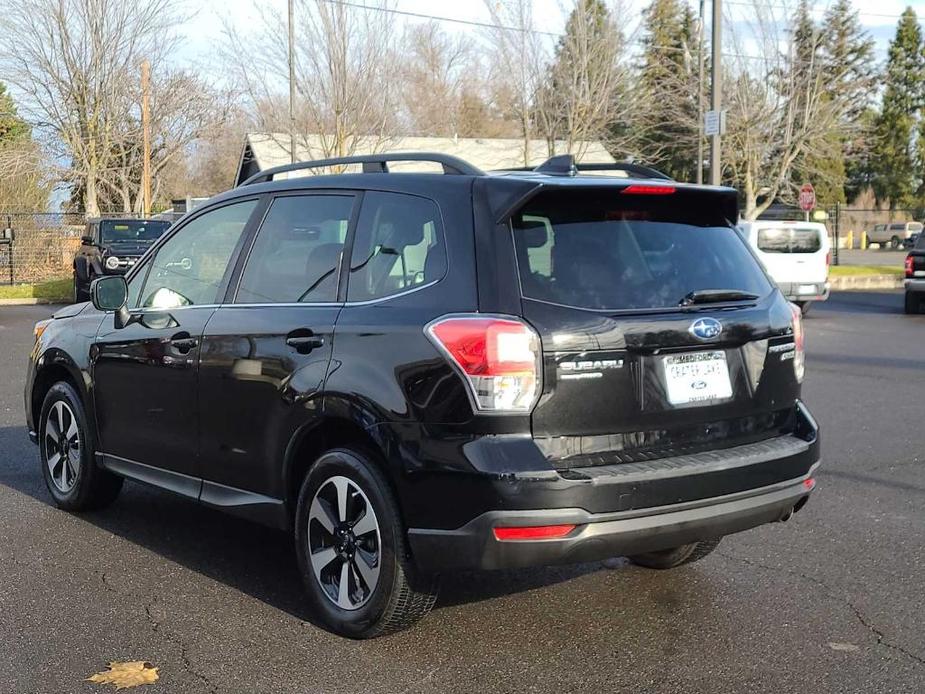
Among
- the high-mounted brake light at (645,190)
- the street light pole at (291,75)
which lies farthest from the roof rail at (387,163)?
the street light pole at (291,75)

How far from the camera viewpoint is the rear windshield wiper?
4172 millimetres

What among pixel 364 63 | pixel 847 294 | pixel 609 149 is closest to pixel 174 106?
pixel 364 63

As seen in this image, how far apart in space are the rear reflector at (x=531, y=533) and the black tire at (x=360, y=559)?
17.7 inches

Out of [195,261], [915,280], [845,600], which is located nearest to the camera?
[845,600]

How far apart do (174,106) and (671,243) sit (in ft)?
125

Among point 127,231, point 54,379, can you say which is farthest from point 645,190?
point 127,231

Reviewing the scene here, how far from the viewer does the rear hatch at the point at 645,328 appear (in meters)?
3.83

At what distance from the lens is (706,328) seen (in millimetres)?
4105

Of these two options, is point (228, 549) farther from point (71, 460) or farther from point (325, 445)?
point (325, 445)

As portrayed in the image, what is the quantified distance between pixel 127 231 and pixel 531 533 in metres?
21.6

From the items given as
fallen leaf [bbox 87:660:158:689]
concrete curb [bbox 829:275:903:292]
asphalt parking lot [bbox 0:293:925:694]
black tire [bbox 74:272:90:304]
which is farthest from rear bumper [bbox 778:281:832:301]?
fallen leaf [bbox 87:660:158:689]

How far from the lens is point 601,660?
158 inches

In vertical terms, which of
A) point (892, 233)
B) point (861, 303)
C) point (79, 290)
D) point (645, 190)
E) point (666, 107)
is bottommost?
point (861, 303)

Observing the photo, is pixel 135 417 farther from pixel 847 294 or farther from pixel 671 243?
pixel 847 294
